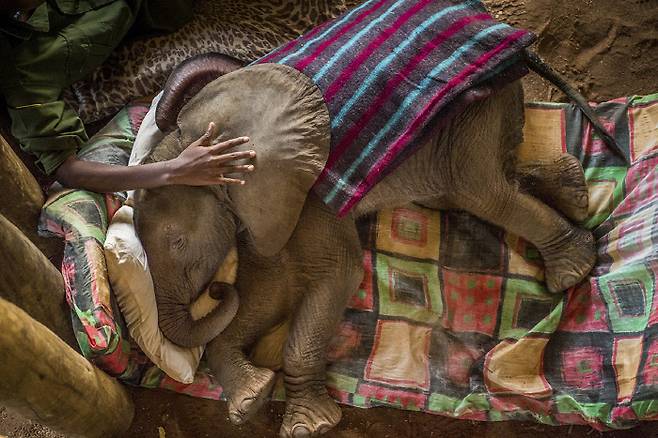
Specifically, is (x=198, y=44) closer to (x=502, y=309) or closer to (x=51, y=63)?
(x=51, y=63)

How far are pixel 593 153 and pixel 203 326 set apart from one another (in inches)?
57.2

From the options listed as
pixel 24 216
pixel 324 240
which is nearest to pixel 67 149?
pixel 24 216

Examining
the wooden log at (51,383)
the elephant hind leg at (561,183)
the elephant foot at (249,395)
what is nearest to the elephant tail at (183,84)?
the wooden log at (51,383)

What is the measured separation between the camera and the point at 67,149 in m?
2.15

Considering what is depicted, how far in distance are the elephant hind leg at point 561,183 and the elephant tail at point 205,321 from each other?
103 centimetres

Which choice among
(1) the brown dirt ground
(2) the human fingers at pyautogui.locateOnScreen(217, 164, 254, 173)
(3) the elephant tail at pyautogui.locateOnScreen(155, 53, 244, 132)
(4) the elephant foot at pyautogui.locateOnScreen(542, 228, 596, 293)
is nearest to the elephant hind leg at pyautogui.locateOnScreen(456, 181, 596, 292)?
(4) the elephant foot at pyautogui.locateOnScreen(542, 228, 596, 293)

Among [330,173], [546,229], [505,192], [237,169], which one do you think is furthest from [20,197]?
[546,229]

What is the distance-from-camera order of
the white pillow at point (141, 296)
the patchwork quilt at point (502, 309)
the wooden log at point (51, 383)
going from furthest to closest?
the patchwork quilt at point (502, 309) → the white pillow at point (141, 296) → the wooden log at point (51, 383)

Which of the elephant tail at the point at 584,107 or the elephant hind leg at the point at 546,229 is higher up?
the elephant tail at the point at 584,107

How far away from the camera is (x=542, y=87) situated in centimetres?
284

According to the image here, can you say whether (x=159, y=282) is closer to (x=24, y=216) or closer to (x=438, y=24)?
(x=24, y=216)

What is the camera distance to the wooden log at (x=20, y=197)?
1.98 m

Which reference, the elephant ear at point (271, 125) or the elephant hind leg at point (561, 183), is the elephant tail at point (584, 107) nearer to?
the elephant hind leg at point (561, 183)

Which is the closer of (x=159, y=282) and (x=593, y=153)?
(x=159, y=282)
